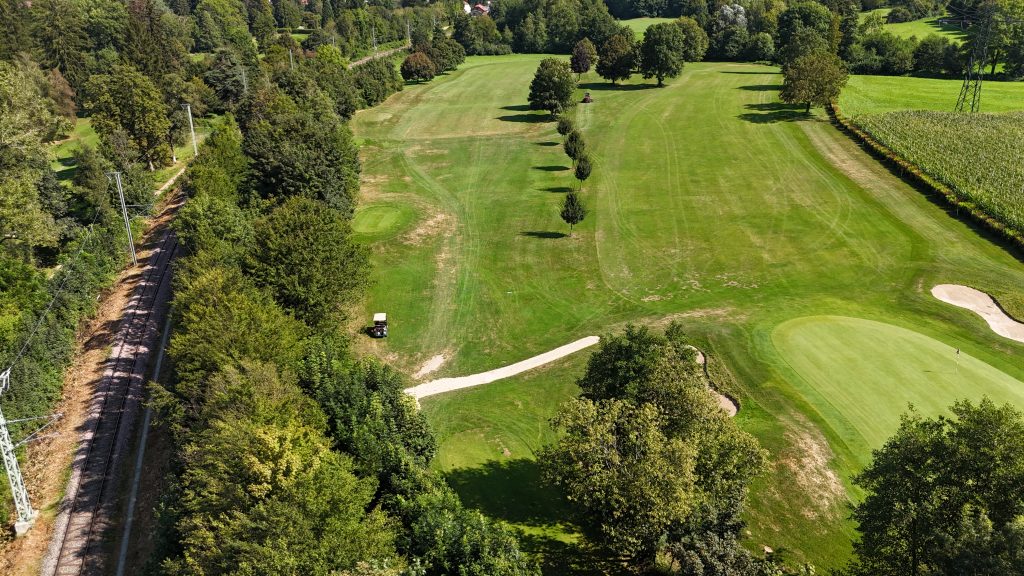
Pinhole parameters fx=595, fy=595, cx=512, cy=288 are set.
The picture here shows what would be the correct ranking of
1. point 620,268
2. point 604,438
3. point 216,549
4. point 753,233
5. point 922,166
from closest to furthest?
point 216,549 < point 604,438 < point 620,268 < point 753,233 < point 922,166

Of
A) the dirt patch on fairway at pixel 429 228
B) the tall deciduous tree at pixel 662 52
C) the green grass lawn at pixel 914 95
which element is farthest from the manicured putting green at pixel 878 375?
the tall deciduous tree at pixel 662 52

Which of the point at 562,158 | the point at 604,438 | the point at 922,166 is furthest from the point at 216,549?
the point at 922,166

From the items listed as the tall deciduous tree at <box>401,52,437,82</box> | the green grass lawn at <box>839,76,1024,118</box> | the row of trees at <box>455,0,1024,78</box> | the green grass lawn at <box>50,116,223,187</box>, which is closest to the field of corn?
the green grass lawn at <box>839,76,1024,118</box>

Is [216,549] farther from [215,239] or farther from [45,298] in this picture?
[45,298]

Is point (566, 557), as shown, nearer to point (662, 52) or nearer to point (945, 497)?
point (945, 497)

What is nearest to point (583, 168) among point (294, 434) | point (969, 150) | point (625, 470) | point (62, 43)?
point (969, 150)

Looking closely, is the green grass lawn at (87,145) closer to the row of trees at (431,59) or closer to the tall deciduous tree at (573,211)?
the row of trees at (431,59)

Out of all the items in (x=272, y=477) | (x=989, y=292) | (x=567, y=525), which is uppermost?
(x=272, y=477)
